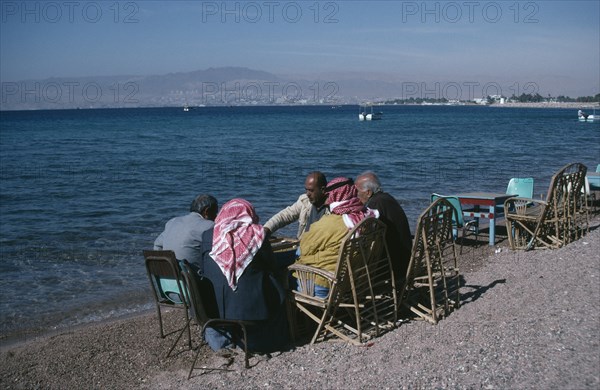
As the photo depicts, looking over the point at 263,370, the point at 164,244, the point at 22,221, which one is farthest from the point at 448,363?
the point at 22,221

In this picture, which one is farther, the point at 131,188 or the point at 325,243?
the point at 131,188

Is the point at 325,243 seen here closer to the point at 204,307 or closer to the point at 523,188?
the point at 204,307

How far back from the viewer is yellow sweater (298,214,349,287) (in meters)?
5.23

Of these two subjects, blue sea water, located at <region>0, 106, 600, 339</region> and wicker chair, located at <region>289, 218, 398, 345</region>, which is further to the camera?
blue sea water, located at <region>0, 106, 600, 339</region>

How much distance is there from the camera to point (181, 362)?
5.38 meters

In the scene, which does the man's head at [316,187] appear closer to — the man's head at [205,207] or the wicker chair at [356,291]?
the wicker chair at [356,291]

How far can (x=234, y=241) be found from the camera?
4902 mm

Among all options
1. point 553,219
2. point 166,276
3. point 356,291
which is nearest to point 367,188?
point 356,291

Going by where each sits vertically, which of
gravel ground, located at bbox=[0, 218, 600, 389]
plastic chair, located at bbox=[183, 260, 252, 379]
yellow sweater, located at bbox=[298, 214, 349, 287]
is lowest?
gravel ground, located at bbox=[0, 218, 600, 389]

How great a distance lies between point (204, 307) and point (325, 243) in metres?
1.14

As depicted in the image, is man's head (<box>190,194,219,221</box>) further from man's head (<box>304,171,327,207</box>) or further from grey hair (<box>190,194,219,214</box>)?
man's head (<box>304,171,327,207</box>)

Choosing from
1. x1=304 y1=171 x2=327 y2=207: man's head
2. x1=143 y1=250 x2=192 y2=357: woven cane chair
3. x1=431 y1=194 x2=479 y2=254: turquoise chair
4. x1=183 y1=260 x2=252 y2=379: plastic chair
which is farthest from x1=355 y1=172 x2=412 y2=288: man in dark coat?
x1=431 y1=194 x2=479 y2=254: turquoise chair

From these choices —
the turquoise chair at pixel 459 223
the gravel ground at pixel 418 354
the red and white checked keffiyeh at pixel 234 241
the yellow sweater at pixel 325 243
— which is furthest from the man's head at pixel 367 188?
the turquoise chair at pixel 459 223

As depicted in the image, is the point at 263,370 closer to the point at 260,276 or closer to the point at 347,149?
the point at 260,276
